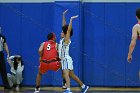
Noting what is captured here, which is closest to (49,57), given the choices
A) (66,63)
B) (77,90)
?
(66,63)

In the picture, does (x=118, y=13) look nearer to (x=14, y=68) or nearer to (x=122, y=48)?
(x=122, y=48)

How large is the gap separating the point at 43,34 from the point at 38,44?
1.35 ft

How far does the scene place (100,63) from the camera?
47.3ft

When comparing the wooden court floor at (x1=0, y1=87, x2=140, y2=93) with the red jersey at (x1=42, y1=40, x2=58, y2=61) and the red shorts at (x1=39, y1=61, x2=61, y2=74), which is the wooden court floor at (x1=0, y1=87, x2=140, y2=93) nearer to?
the red shorts at (x1=39, y1=61, x2=61, y2=74)

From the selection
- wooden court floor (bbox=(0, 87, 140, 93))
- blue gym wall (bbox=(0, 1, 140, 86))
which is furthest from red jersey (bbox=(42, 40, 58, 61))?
blue gym wall (bbox=(0, 1, 140, 86))

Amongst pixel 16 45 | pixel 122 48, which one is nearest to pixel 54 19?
pixel 16 45

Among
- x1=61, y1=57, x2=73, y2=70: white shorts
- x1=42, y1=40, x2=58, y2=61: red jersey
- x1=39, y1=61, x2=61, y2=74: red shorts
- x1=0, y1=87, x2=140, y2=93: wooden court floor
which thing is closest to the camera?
x1=61, y1=57, x2=73, y2=70: white shorts

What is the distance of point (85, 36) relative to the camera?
14.5m

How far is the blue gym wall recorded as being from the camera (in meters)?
14.2

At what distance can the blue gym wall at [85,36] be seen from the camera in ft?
46.5

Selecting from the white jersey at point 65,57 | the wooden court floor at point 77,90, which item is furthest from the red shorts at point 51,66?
the wooden court floor at point 77,90

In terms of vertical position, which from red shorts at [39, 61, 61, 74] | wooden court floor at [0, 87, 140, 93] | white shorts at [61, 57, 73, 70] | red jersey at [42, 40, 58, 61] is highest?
red jersey at [42, 40, 58, 61]

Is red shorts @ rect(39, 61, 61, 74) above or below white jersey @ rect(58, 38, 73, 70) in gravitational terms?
below

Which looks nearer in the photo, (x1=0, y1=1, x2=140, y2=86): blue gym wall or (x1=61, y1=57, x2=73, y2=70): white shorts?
(x1=61, y1=57, x2=73, y2=70): white shorts
